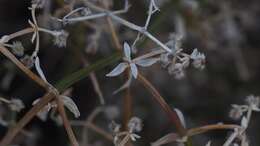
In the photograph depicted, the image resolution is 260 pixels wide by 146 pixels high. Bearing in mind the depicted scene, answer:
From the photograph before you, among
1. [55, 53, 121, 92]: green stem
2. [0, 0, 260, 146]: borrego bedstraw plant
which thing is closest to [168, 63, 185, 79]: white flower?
[0, 0, 260, 146]: borrego bedstraw plant

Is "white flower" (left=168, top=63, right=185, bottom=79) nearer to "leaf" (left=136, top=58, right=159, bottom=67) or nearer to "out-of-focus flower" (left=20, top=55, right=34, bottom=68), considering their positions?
"leaf" (left=136, top=58, right=159, bottom=67)

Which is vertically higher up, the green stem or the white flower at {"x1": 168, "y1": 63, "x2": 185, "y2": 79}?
the green stem

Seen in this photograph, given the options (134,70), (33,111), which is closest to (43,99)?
(33,111)

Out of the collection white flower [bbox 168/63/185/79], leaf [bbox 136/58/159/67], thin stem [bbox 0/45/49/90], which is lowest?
white flower [bbox 168/63/185/79]

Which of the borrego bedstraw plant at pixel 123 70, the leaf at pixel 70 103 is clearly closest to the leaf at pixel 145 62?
the borrego bedstraw plant at pixel 123 70

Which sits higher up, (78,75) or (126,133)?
(78,75)

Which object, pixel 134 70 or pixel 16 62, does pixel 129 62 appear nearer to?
pixel 134 70

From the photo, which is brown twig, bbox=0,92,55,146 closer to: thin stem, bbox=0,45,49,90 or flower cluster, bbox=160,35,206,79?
thin stem, bbox=0,45,49,90

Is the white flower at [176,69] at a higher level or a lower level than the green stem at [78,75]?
lower

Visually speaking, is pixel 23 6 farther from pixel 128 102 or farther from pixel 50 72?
pixel 128 102

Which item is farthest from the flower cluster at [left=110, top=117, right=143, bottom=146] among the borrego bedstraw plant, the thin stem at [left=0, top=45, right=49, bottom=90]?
the thin stem at [left=0, top=45, right=49, bottom=90]

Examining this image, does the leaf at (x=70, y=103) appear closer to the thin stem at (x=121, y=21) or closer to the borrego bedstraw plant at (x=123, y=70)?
the borrego bedstraw plant at (x=123, y=70)

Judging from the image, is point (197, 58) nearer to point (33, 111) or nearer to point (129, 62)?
point (129, 62)
